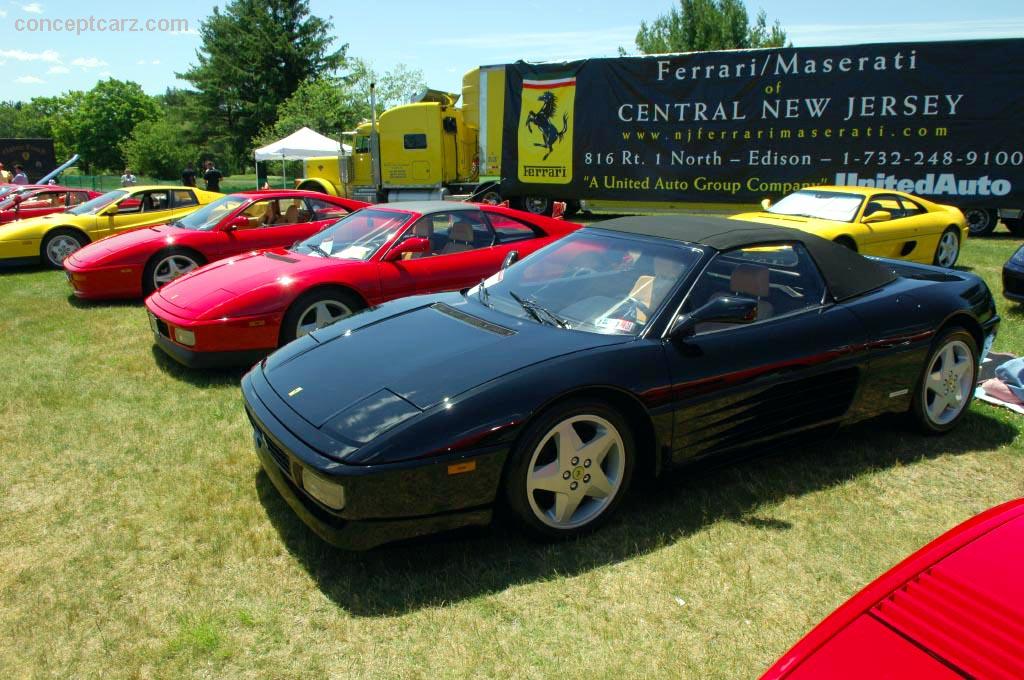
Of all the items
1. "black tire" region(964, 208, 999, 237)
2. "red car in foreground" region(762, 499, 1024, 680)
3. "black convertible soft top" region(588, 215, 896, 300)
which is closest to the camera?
"red car in foreground" region(762, 499, 1024, 680)

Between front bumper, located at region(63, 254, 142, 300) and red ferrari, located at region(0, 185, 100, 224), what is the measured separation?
19.3 ft

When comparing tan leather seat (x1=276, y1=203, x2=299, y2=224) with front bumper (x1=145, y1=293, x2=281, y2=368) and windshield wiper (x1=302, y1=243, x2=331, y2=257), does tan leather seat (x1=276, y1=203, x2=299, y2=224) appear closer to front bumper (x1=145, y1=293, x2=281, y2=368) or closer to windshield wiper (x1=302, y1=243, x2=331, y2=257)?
windshield wiper (x1=302, y1=243, x2=331, y2=257)

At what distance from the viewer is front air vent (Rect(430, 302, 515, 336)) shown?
3.30m

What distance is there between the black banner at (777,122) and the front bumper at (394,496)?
13.5 meters

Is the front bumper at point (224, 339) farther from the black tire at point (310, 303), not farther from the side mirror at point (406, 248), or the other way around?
the side mirror at point (406, 248)

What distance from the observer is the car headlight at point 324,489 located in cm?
258

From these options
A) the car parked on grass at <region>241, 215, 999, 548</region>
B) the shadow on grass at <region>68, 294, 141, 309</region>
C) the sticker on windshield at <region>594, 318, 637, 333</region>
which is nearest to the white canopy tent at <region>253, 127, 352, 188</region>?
the shadow on grass at <region>68, 294, 141, 309</region>

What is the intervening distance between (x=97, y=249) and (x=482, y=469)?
707 cm

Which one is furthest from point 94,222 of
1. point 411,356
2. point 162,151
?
point 162,151

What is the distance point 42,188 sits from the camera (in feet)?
43.6

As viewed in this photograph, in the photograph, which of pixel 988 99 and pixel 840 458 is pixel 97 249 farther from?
pixel 988 99

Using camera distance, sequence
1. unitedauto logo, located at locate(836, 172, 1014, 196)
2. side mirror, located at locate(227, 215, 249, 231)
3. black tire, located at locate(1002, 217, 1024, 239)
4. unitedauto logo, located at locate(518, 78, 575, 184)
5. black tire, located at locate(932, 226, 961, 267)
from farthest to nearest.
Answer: unitedauto logo, located at locate(518, 78, 575, 184), black tire, located at locate(1002, 217, 1024, 239), unitedauto logo, located at locate(836, 172, 1014, 196), black tire, located at locate(932, 226, 961, 267), side mirror, located at locate(227, 215, 249, 231)

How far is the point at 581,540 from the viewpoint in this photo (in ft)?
9.98

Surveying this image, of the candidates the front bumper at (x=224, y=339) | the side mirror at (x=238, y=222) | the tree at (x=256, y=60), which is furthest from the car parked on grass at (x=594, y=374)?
the tree at (x=256, y=60)
